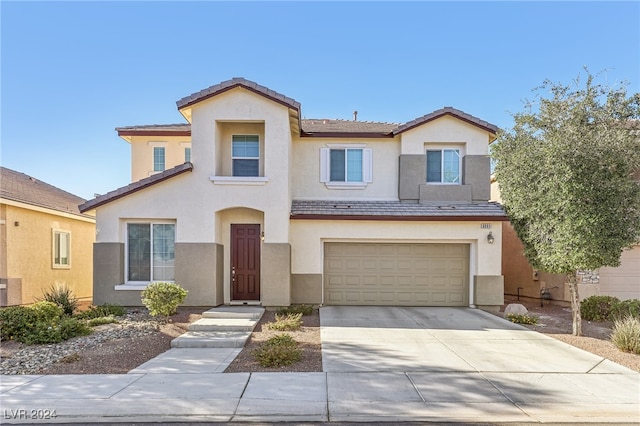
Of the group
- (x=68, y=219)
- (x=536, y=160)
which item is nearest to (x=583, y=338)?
(x=536, y=160)

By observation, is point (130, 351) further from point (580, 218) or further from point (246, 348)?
point (580, 218)

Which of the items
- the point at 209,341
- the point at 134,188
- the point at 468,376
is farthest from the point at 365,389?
the point at 134,188

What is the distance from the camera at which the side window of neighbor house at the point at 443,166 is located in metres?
13.7

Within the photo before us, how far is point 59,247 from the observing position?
15266mm

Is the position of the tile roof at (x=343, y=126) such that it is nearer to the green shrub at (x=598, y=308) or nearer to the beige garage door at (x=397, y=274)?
the beige garage door at (x=397, y=274)

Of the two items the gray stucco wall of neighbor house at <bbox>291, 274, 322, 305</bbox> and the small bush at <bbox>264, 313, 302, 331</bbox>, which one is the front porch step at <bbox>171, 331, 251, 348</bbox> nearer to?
the small bush at <bbox>264, 313, 302, 331</bbox>

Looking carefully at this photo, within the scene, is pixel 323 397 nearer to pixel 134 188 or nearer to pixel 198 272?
pixel 198 272

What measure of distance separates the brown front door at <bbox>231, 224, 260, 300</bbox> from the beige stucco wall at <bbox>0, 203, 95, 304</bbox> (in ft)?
23.4

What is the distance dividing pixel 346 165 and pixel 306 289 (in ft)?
15.6

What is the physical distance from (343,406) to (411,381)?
1492 mm

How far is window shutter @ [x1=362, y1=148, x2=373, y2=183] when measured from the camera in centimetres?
1370

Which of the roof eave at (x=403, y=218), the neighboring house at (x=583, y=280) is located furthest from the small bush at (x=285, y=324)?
the neighboring house at (x=583, y=280)

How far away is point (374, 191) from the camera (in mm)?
13734

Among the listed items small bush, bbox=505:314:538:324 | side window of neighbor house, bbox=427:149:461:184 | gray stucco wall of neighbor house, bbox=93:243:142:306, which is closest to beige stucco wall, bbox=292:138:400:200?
side window of neighbor house, bbox=427:149:461:184
